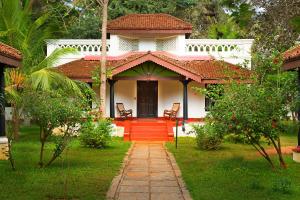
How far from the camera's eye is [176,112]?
23547 millimetres

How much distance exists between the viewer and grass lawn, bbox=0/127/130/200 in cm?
848

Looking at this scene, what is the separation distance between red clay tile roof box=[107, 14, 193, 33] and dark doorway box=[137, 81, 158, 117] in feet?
9.20

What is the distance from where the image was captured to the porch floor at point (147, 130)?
67.0ft

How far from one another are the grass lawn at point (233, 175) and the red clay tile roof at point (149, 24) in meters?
9.76

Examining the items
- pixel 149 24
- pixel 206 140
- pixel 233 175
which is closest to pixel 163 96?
pixel 149 24

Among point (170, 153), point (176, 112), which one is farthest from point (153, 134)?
point (170, 153)

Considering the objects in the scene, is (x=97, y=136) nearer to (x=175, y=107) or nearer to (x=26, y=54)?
(x=26, y=54)

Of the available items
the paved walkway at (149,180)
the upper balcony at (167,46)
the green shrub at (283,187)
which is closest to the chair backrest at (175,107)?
the upper balcony at (167,46)

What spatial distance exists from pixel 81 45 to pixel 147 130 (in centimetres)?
661

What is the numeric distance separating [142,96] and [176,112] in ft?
6.84

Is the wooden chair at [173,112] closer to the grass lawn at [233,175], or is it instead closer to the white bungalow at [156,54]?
the white bungalow at [156,54]

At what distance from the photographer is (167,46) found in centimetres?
2522

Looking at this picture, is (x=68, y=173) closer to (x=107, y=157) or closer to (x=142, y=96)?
(x=107, y=157)

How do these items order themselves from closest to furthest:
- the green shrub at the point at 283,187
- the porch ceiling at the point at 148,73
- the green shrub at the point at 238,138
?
the green shrub at the point at 283,187 → the green shrub at the point at 238,138 → the porch ceiling at the point at 148,73
